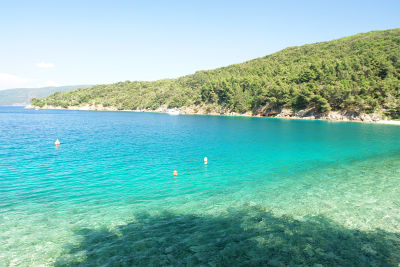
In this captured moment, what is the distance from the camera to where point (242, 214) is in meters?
11.3

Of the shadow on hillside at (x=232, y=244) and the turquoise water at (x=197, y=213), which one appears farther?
the turquoise water at (x=197, y=213)

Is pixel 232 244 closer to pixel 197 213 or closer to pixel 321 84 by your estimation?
pixel 197 213

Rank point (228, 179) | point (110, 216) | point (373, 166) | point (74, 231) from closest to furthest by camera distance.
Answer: point (74, 231)
point (110, 216)
point (228, 179)
point (373, 166)

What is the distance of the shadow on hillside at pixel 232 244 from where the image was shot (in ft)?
25.0

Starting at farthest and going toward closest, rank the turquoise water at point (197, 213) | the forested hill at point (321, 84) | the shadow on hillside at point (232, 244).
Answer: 1. the forested hill at point (321, 84)
2. the turquoise water at point (197, 213)
3. the shadow on hillside at point (232, 244)

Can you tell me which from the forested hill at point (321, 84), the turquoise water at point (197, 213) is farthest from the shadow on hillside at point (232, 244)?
the forested hill at point (321, 84)

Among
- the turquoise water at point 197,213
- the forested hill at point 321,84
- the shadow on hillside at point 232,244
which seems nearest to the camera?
the shadow on hillside at point 232,244

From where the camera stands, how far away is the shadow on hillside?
25.0 ft

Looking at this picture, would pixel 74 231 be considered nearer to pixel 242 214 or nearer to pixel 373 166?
pixel 242 214

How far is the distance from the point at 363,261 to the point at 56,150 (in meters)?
28.9

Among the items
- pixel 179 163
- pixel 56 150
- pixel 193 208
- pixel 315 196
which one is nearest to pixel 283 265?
pixel 193 208

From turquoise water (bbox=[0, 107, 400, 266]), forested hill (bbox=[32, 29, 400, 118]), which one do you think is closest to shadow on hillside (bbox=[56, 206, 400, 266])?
turquoise water (bbox=[0, 107, 400, 266])

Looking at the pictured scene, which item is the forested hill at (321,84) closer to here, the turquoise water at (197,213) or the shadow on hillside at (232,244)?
the turquoise water at (197,213)

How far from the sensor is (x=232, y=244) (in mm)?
8594
